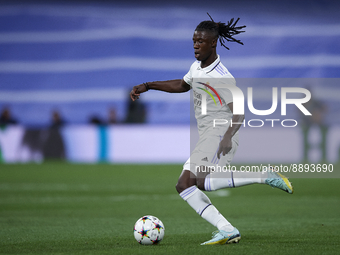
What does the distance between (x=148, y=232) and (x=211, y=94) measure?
4.68 feet

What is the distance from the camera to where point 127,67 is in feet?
72.4

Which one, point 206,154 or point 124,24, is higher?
point 124,24

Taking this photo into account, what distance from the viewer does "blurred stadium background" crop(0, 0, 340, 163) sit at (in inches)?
703

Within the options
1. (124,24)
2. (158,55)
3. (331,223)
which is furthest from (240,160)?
(331,223)

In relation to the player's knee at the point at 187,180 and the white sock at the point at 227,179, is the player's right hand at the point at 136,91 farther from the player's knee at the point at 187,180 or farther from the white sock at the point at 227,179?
the white sock at the point at 227,179

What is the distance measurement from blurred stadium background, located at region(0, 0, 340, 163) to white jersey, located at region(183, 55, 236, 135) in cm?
1211

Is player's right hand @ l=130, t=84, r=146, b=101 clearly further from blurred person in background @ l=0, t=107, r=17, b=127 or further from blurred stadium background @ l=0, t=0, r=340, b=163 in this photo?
blurred person in background @ l=0, t=107, r=17, b=127

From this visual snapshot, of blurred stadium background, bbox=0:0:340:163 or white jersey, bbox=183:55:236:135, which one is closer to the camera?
white jersey, bbox=183:55:236:135

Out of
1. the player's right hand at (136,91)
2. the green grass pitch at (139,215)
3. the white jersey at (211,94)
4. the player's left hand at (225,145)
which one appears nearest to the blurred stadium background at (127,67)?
the green grass pitch at (139,215)

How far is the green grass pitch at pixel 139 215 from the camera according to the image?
4.77 meters

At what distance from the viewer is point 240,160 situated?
1747 cm

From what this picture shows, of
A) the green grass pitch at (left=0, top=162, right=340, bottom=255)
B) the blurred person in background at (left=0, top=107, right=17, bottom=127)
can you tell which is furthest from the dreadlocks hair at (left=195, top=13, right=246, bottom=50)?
the blurred person in background at (left=0, top=107, right=17, bottom=127)

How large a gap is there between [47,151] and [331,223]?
13297 millimetres

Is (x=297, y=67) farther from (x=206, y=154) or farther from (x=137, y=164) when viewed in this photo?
(x=206, y=154)
